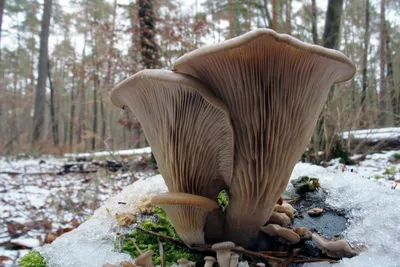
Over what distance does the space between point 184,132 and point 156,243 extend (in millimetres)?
680

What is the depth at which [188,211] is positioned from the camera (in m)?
1.45

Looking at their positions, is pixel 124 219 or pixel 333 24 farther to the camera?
pixel 333 24

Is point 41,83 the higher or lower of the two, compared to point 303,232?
higher

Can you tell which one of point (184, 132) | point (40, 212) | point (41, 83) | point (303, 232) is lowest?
point (40, 212)

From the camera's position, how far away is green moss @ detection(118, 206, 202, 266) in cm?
156

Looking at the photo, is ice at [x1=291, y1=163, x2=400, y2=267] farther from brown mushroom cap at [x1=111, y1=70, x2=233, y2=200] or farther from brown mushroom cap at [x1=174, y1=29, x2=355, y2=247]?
brown mushroom cap at [x1=111, y1=70, x2=233, y2=200]

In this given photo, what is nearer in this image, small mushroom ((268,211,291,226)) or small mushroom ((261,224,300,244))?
small mushroom ((261,224,300,244))

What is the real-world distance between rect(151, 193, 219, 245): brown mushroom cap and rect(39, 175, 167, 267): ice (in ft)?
1.09

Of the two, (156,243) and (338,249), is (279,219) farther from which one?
(156,243)

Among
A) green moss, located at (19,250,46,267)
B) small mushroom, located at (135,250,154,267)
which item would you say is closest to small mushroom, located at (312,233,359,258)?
small mushroom, located at (135,250,154,267)

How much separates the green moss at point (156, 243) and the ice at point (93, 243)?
9 centimetres

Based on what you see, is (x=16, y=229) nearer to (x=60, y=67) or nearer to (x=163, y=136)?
(x=163, y=136)

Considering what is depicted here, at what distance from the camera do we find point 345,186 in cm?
204

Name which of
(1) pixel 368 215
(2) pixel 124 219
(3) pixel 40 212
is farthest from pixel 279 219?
(3) pixel 40 212
